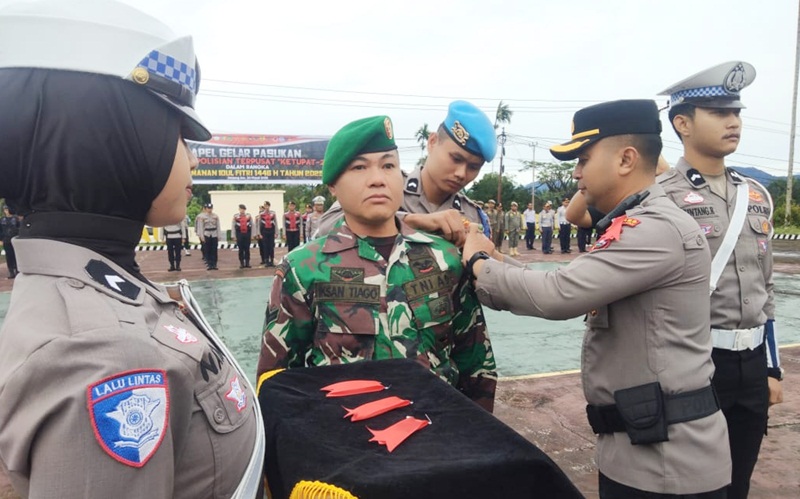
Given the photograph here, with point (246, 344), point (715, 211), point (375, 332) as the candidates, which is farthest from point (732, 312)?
point (246, 344)

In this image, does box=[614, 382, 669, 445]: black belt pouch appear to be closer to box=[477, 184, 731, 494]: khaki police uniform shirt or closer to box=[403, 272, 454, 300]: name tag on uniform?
box=[477, 184, 731, 494]: khaki police uniform shirt

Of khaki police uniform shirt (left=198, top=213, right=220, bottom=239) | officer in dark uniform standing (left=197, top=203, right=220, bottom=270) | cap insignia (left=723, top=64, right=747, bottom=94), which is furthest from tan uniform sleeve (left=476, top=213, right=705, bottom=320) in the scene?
khaki police uniform shirt (left=198, top=213, right=220, bottom=239)

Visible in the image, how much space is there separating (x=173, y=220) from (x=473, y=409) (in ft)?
2.44

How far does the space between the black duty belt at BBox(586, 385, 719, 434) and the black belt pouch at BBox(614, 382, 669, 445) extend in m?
0.03

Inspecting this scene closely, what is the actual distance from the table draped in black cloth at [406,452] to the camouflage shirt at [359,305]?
1.19 feet

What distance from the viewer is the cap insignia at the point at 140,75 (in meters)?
0.93

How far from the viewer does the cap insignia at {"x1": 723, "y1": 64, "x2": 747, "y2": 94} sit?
2475 mm

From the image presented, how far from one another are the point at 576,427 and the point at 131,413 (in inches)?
141

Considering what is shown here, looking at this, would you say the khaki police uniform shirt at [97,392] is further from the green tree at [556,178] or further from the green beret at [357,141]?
the green tree at [556,178]

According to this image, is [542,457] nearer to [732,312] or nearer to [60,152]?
[60,152]

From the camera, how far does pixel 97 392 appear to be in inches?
27.8

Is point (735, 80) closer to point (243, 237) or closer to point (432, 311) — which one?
point (432, 311)

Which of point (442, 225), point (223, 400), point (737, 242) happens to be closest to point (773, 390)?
point (737, 242)

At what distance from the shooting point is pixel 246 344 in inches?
227
